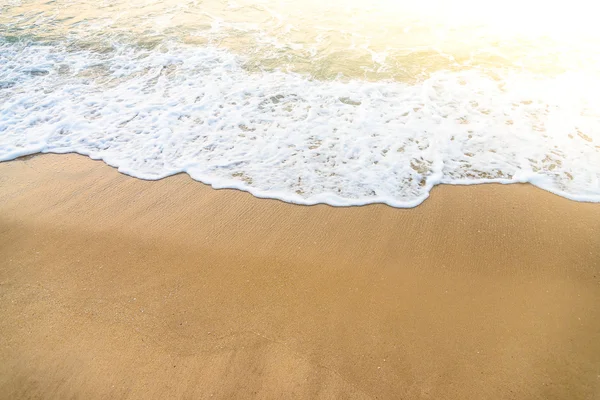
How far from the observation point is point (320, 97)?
549cm

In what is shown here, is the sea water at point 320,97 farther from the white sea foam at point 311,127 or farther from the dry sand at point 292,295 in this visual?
the dry sand at point 292,295

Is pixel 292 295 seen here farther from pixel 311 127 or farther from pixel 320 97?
pixel 320 97

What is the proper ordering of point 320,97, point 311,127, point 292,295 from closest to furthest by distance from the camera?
point 292,295, point 311,127, point 320,97

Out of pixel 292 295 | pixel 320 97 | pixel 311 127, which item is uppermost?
pixel 320 97

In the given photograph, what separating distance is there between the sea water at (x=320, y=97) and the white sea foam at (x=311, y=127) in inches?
1.0

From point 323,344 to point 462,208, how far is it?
2.09 metres

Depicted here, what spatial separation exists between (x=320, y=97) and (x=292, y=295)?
3.45 meters

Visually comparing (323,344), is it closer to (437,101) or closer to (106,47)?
(437,101)

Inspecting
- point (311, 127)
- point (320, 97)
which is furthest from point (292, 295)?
point (320, 97)

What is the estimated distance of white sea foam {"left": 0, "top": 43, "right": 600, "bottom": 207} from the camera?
4137 mm

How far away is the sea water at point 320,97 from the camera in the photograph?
4250 mm

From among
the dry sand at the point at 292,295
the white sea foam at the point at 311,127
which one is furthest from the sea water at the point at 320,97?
the dry sand at the point at 292,295

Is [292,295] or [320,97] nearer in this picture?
[292,295]

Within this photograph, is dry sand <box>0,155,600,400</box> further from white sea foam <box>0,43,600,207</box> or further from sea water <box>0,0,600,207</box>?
sea water <box>0,0,600,207</box>
